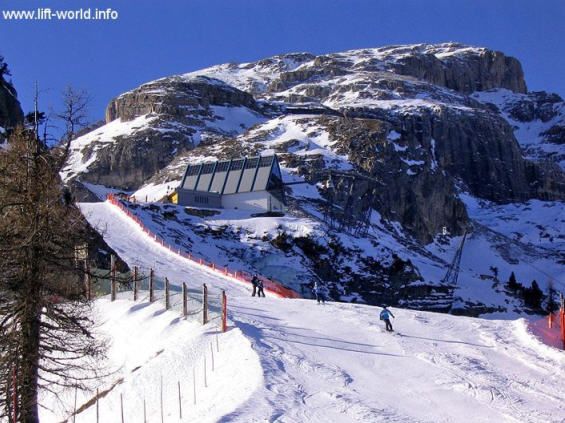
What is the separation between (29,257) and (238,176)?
7610cm

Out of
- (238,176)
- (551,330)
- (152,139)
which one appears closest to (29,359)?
(551,330)

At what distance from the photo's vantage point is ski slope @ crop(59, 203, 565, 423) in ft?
44.8

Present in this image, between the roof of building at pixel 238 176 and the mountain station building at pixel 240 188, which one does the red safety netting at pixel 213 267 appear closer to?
the mountain station building at pixel 240 188

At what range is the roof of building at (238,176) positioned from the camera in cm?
8744

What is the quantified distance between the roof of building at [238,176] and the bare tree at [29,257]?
2815 inches

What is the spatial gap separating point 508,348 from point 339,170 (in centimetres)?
9811

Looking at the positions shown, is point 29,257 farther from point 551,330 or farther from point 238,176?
point 238,176

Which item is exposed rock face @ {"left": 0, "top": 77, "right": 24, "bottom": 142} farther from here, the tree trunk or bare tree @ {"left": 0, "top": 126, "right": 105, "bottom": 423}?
the tree trunk

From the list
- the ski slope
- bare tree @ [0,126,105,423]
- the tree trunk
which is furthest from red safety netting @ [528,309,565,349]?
the tree trunk

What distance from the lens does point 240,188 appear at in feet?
287

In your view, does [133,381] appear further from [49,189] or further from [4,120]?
[4,120]

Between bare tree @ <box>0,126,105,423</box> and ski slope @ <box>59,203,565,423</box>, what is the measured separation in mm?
1975

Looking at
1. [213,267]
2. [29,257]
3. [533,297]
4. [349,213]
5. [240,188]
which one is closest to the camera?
[29,257]

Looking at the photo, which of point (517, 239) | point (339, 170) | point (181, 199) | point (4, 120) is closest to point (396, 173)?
point (339, 170)
